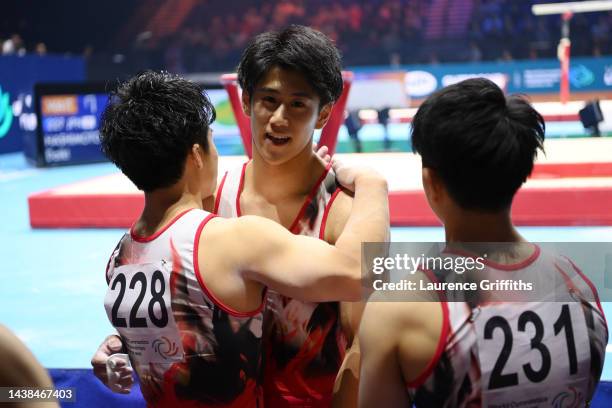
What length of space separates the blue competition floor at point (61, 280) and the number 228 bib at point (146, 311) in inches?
88.5

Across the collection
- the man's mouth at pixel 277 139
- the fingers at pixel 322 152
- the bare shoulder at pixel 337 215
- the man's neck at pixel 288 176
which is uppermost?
the man's mouth at pixel 277 139

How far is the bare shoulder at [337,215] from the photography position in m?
2.05

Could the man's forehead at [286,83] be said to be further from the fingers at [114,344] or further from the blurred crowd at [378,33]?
the blurred crowd at [378,33]

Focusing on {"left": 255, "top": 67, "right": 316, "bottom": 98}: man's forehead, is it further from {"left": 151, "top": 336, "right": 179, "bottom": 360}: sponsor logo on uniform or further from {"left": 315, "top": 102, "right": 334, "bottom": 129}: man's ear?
{"left": 151, "top": 336, "right": 179, "bottom": 360}: sponsor logo on uniform

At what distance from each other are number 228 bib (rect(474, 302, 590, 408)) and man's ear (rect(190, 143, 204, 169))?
84 centimetres

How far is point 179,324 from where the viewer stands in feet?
5.67

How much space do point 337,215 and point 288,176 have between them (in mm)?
236

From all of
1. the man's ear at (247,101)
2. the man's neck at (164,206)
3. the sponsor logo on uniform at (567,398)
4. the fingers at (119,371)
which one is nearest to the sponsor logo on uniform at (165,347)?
the fingers at (119,371)

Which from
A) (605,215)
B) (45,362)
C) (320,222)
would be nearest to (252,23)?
(605,215)

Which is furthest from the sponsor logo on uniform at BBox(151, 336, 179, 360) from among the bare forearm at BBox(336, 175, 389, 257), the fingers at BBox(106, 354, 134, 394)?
the bare forearm at BBox(336, 175, 389, 257)

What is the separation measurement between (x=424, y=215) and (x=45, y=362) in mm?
3987

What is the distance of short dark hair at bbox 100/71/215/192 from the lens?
1.74 metres

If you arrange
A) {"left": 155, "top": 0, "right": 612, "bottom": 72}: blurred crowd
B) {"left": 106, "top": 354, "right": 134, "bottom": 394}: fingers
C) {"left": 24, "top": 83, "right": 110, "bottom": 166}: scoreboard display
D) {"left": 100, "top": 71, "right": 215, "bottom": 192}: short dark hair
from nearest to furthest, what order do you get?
{"left": 100, "top": 71, "right": 215, "bottom": 192}: short dark hair
{"left": 106, "top": 354, "right": 134, "bottom": 394}: fingers
{"left": 24, "top": 83, "right": 110, "bottom": 166}: scoreboard display
{"left": 155, "top": 0, "right": 612, "bottom": 72}: blurred crowd

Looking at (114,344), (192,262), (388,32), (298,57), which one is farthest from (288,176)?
(388,32)
